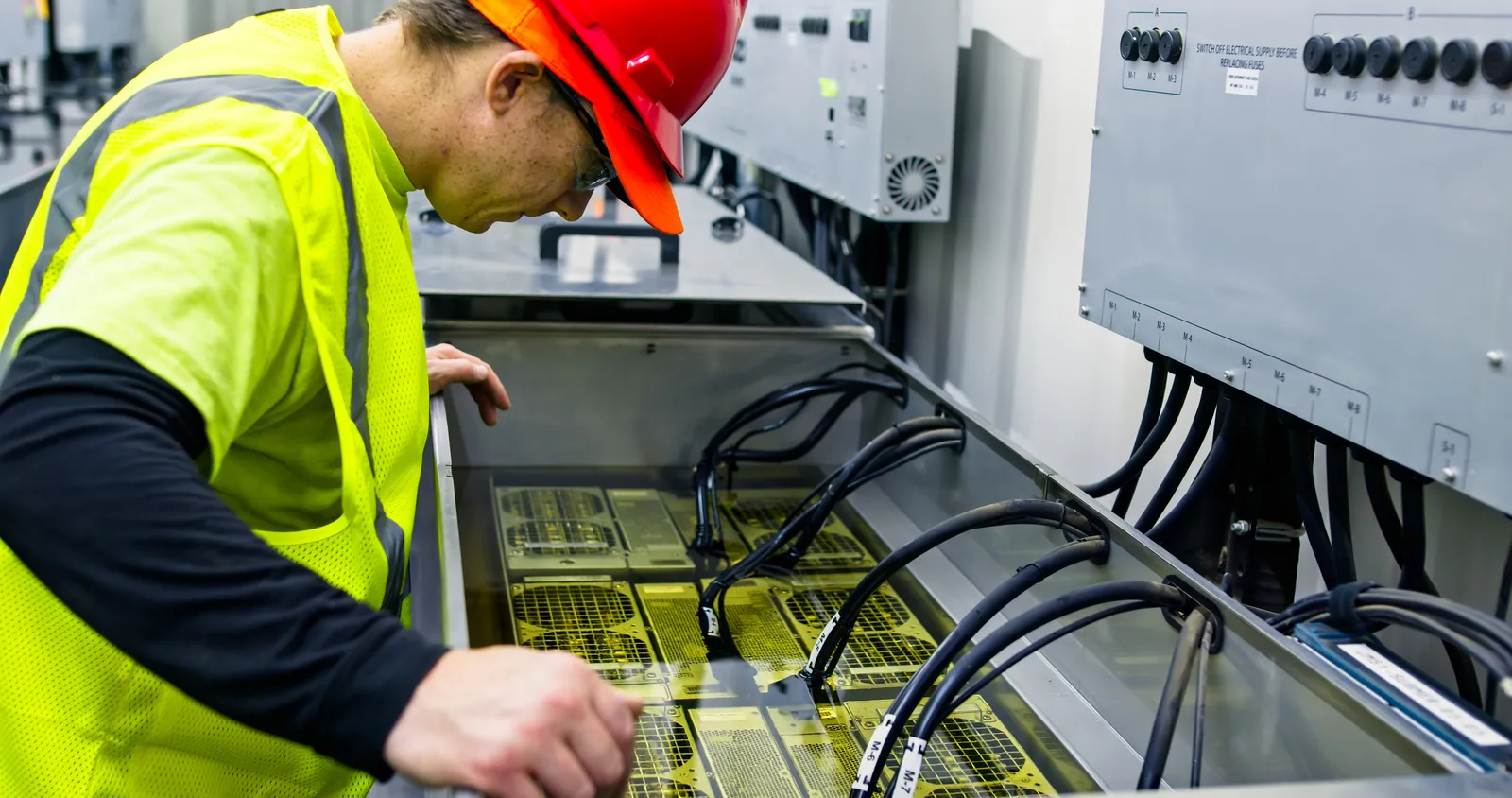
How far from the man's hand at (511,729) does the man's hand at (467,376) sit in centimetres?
72

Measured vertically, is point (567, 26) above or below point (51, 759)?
above

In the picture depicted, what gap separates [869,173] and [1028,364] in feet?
1.24

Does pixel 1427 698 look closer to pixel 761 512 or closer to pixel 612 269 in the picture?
pixel 761 512

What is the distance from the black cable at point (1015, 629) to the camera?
2.74ft

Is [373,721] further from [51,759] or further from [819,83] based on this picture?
[819,83]

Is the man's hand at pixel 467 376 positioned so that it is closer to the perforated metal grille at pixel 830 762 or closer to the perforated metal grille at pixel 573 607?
the perforated metal grille at pixel 573 607

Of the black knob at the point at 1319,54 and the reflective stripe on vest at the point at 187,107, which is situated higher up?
the black knob at the point at 1319,54

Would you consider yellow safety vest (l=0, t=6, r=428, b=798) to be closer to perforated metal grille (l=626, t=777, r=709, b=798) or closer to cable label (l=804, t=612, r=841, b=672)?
perforated metal grille (l=626, t=777, r=709, b=798)

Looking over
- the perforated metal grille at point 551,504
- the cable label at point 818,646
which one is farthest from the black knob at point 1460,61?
the perforated metal grille at point 551,504

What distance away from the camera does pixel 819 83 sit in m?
2.17

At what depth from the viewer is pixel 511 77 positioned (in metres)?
0.85

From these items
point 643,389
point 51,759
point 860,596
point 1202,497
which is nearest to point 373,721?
point 51,759

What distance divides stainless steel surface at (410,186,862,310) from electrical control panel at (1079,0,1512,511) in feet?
1.87

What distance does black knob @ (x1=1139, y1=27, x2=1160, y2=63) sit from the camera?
1154 millimetres
